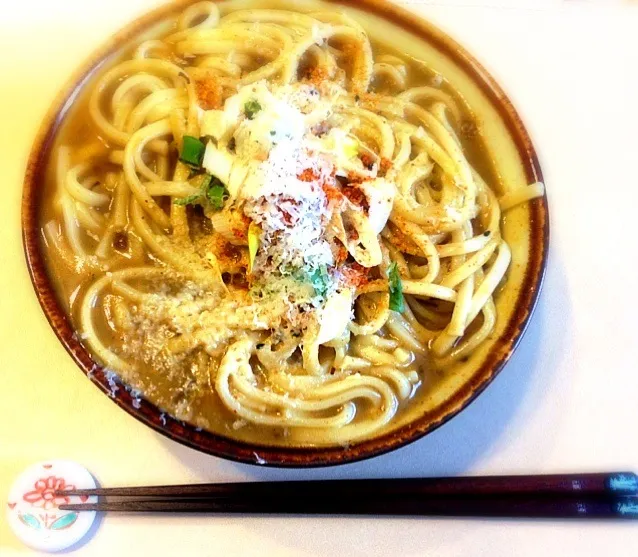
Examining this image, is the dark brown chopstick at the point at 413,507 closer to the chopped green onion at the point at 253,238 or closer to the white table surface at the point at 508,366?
the white table surface at the point at 508,366

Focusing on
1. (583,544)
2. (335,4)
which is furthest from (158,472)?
(335,4)

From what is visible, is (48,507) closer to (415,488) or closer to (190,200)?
(190,200)

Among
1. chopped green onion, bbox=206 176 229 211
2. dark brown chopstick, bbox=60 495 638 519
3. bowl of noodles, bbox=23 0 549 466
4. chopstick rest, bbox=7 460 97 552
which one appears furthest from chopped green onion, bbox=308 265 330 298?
chopstick rest, bbox=7 460 97 552

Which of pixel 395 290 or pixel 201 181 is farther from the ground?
pixel 201 181

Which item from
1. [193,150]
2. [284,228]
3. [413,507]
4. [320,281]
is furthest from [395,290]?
[193,150]

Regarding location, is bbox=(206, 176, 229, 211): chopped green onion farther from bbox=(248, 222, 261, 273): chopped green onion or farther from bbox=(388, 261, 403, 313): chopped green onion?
bbox=(388, 261, 403, 313): chopped green onion

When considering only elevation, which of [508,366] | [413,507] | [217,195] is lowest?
[413,507]
